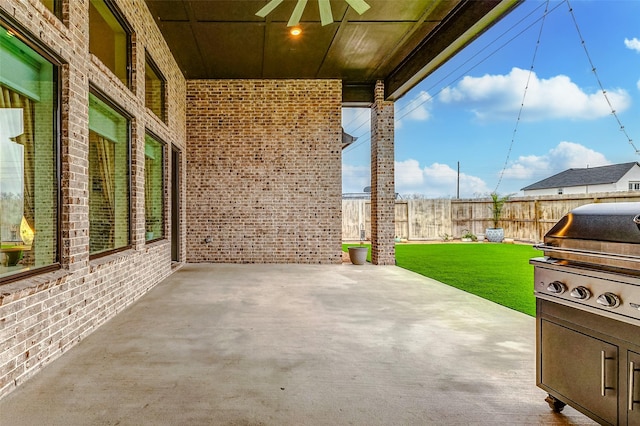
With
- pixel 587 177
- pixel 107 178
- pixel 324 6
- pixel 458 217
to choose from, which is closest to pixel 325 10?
pixel 324 6

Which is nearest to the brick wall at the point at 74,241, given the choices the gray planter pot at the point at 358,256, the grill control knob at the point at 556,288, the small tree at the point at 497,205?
the grill control knob at the point at 556,288

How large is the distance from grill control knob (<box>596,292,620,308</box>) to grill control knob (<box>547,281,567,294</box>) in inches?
7.5

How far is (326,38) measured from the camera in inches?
228

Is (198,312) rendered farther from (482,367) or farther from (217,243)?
(217,243)

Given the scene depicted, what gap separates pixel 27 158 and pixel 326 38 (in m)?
4.54

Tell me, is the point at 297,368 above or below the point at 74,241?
below

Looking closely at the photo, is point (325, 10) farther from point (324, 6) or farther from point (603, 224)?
point (603, 224)

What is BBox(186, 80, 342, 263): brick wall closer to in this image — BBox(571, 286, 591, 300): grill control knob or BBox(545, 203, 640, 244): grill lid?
BBox(545, 203, 640, 244): grill lid

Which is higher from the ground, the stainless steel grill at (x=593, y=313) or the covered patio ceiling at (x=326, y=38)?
the covered patio ceiling at (x=326, y=38)

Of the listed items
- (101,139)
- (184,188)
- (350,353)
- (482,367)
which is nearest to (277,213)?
(184,188)

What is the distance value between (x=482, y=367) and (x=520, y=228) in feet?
37.6

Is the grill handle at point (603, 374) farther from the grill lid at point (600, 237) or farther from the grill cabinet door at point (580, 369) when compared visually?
the grill lid at point (600, 237)

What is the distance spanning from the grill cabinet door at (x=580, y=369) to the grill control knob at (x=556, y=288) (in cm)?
18

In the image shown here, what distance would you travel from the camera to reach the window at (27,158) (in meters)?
2.45
